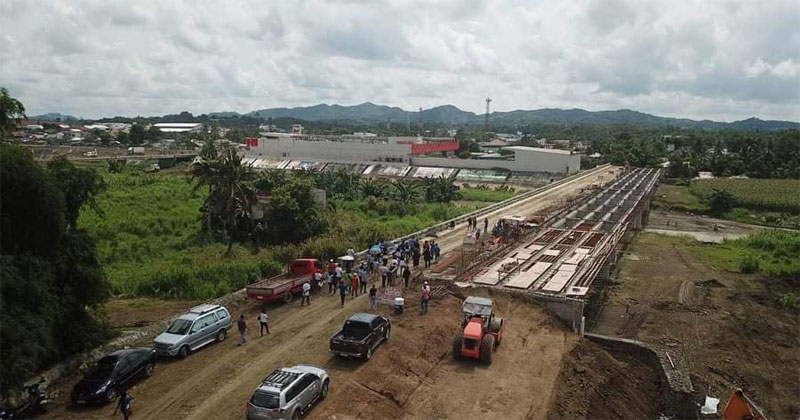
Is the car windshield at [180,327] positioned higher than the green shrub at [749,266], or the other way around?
the car windshield at [180,327]

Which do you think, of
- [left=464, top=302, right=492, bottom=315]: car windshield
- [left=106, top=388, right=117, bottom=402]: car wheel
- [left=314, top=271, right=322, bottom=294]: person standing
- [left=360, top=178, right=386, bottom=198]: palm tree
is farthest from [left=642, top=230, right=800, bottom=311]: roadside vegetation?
[left=106, top=388, right=117, bottom=402]: car wheel

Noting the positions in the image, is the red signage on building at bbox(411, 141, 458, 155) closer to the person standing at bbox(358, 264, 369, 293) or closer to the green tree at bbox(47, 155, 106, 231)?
the person standing at bbox(358, 264, 369, 293)

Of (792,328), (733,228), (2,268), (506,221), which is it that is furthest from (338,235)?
(733,228)

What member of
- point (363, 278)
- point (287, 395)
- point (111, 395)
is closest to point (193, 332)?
point (111, 395)

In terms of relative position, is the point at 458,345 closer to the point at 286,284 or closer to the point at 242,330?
the point at 242,330

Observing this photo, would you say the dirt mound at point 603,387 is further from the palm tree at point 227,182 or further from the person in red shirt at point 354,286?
the palm tree at point 227,182

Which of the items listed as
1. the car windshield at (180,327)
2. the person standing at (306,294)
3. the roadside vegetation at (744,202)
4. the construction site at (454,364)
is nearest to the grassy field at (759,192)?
the roadside vegetation at (744,202)
